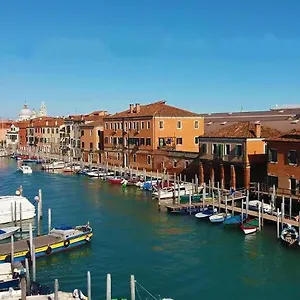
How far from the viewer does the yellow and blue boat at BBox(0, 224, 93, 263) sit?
1959cm

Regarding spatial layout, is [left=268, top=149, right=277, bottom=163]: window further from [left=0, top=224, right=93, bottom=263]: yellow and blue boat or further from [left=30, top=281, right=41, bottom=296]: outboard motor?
[left=30, top=281, right=41, bottom=296]: outboard motor

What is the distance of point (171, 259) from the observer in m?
20.5

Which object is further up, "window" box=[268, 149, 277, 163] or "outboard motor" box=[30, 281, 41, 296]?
"window" box=[268, 149, 277, 163]

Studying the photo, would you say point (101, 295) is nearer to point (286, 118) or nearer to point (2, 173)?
point (286, 118)

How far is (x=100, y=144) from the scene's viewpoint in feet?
195

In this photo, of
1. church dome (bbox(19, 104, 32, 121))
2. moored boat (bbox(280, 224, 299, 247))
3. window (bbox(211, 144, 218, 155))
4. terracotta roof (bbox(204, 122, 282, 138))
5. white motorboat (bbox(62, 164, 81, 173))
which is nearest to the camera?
moored boat (bbox(280, 224, 299, 247))

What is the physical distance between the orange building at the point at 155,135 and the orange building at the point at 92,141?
6226mm

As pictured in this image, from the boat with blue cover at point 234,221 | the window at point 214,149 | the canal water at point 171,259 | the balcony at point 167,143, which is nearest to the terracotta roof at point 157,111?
the balcony at point 167,143

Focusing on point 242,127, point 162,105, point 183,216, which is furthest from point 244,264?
point 162,105

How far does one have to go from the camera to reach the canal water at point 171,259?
1727cm

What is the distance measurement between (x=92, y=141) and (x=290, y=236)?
135 ft

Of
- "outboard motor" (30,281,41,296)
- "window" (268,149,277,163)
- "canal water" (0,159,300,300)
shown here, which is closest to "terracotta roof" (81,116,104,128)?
"canal water" (0,159,300,300)

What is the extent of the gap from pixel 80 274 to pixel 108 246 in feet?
13.1

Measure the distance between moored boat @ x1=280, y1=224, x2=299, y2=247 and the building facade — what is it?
17.9ft
